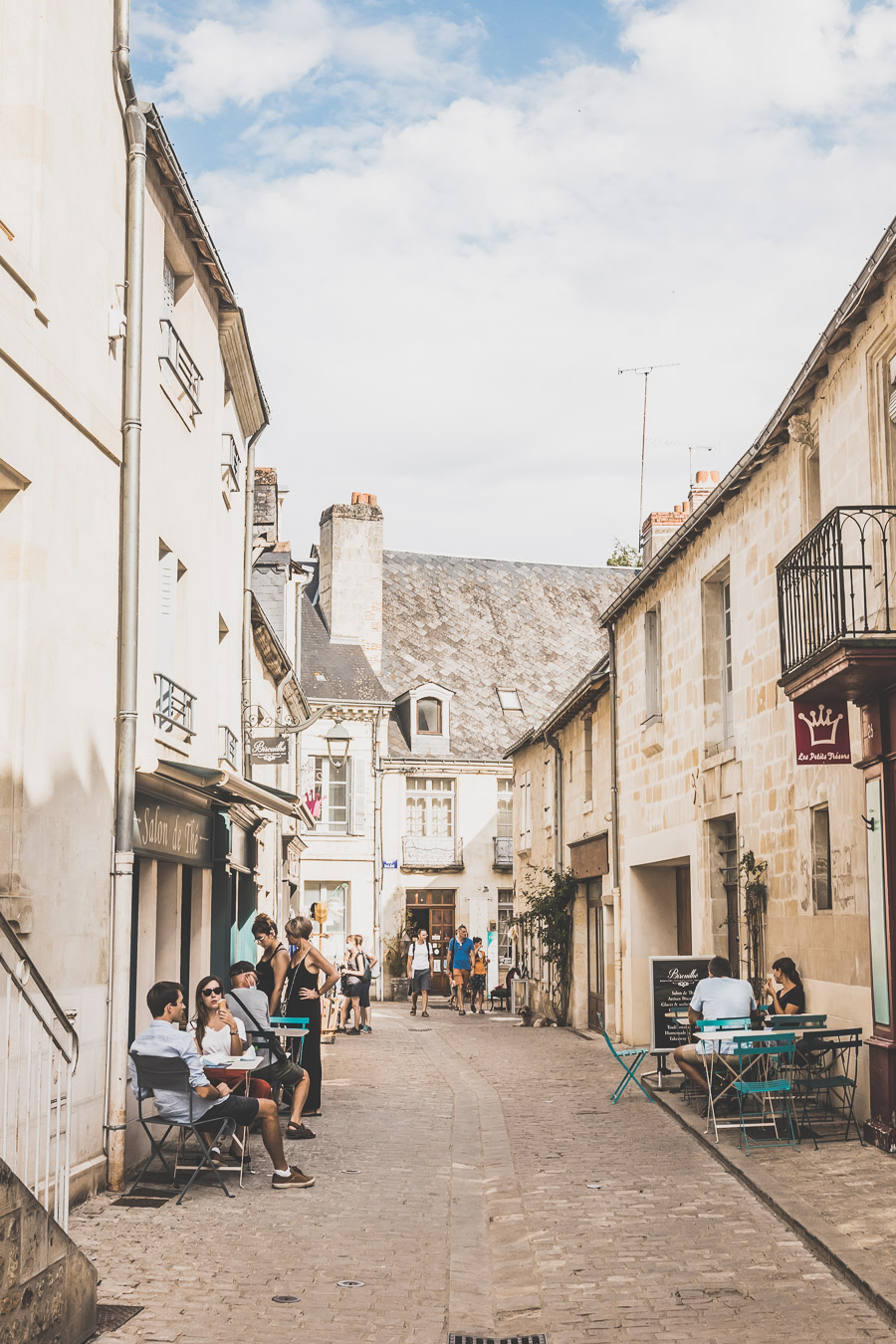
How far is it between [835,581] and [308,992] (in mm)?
5312

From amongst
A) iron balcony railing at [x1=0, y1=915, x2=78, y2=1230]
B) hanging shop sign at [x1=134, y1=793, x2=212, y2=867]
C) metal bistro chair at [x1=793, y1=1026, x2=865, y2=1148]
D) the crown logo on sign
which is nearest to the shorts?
iron balcony railing at [x1=0, y1=915, x2=78, y2=1230]

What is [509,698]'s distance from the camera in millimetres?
38969

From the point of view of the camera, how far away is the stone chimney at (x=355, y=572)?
3716 cm

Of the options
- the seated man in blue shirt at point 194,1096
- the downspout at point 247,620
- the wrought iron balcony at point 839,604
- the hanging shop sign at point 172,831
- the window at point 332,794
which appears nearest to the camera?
the seated man in blue shirt at point 194,1096

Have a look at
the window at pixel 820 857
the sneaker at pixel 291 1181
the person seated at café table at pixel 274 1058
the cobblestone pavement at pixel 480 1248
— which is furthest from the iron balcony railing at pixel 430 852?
the sneaker at pixel 291 1181

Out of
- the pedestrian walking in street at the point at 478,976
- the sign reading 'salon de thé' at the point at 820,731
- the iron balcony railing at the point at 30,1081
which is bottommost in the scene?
the pedestrian walking in street at the point at 478,976

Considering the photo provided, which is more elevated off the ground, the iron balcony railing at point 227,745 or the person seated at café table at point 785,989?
the iron balcony railing at point 227,745

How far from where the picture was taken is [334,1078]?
14.9 meters

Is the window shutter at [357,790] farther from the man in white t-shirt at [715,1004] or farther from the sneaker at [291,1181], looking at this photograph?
the sneaker at [291,1181]

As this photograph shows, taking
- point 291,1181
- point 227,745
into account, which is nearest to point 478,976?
point 227,745

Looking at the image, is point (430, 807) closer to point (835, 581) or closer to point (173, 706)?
point (173, 706)

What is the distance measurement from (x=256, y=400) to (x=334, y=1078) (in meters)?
7.48

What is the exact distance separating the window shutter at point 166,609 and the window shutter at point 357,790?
23635 millimetres

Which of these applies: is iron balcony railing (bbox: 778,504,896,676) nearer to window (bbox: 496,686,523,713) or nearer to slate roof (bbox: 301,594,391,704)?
slate roof (bbox: 301,594,391,704)
